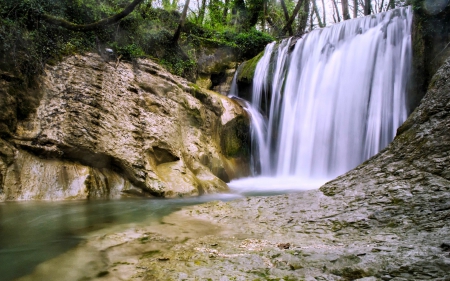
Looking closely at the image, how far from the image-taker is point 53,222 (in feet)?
12.6

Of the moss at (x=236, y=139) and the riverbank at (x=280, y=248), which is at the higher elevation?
the moss at (x=236, y=139)

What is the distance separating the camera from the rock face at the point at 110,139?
560 cm

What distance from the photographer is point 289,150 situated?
9758mm

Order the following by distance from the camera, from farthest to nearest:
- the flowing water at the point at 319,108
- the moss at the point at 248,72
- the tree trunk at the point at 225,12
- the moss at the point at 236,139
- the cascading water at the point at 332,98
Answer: the tree trunk at the point at 225,12 → the moss at the point at 248,72 → the moss at the point at 236,139 → the cascading water at the point at 332,98 → the flowing water at the point at 319,108

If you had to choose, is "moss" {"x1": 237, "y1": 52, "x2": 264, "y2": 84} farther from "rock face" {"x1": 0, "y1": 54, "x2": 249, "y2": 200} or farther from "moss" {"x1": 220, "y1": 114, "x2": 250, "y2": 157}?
"rock face" {"x1": 0, "y1": 54, "x2": 249, "y2": 200}

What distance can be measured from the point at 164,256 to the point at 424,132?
3.22m

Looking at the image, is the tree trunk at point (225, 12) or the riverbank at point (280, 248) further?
the tree trunk at point (225, 12)

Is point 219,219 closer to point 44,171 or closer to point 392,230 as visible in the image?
point 392,230

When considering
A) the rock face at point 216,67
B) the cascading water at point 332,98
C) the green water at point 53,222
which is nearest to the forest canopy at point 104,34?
the rock face at point 216,67

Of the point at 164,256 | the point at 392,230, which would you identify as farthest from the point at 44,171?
the point at 392,230

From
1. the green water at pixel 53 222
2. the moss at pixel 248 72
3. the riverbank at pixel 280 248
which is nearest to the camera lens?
the riverbank at pixel 280 248

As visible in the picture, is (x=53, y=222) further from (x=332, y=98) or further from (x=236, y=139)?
(x=332, y=98)

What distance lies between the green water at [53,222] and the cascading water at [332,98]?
4.11 meters

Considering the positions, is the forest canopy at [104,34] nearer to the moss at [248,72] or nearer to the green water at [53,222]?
the moss at [248,72]
